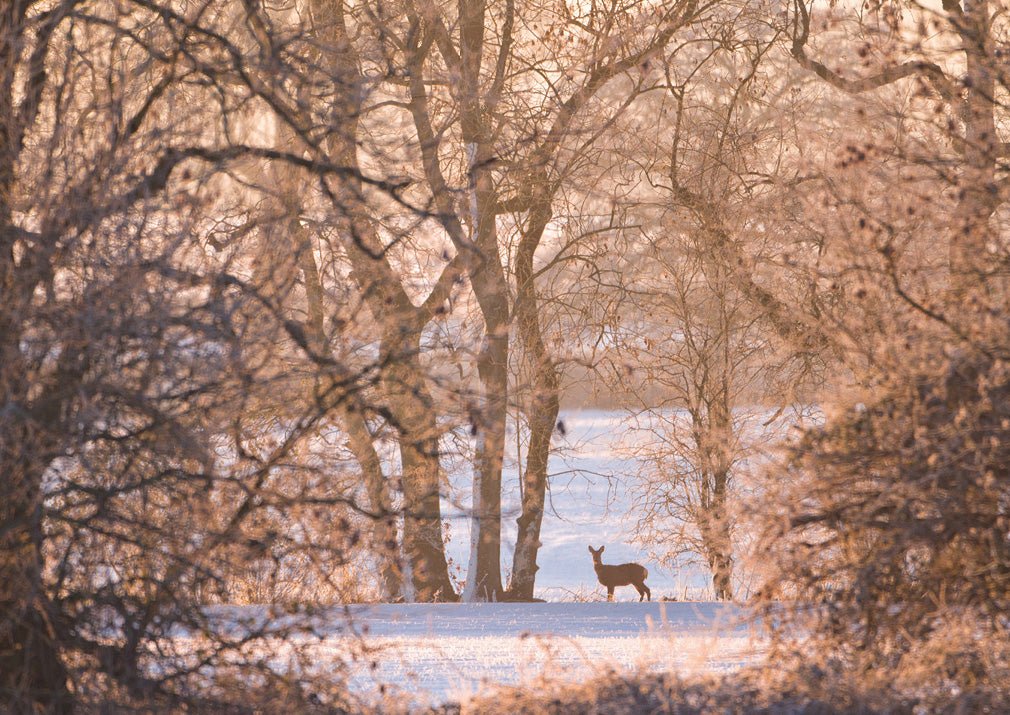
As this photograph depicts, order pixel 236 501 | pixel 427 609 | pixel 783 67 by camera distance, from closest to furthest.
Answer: pixel 236 501 < pixel 427 609 < pixel 783 67

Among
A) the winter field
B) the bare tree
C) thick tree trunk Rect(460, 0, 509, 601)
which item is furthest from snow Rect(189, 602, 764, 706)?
Answer: thick tree trunk Rect(460, 0, 509, 601)

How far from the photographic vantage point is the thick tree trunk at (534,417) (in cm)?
1321

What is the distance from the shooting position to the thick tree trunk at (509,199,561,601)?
13.2 metres

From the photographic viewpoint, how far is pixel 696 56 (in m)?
15.8

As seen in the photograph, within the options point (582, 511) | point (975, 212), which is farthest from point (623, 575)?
point (582, 511)

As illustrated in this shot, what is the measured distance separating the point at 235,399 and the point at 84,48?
6.91ft

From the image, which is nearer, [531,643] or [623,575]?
[531,643]

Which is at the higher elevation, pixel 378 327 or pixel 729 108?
pixel 729 108

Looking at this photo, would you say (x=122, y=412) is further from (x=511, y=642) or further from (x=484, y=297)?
(x=484, y=297)

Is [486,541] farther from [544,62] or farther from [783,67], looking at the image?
[783,67]

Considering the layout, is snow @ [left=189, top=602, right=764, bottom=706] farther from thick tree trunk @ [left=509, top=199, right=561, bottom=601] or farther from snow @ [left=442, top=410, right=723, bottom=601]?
thick tree trunk @ [left=509, top=199, right=561, bottom=601]

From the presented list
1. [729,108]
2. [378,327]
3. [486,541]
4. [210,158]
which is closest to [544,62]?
[729,108]

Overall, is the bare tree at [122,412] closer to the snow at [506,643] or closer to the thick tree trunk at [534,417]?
the snow at [506,643]

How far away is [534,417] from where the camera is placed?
13.0 meters
